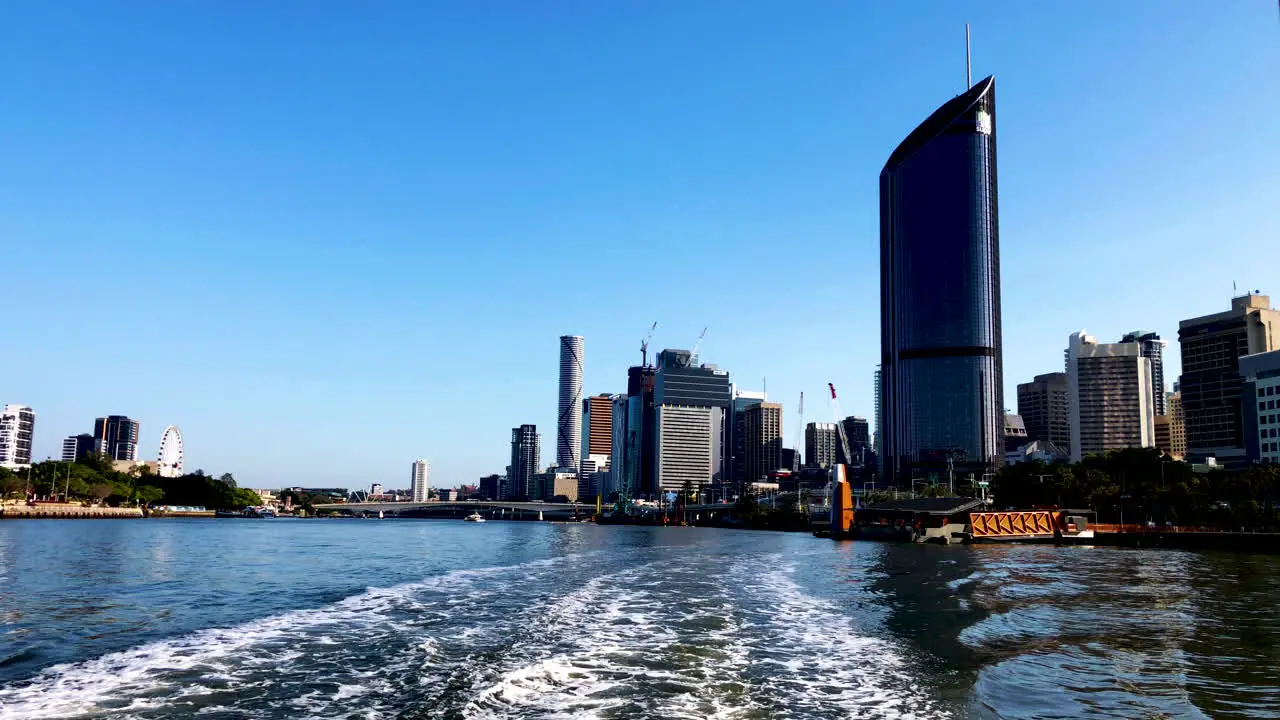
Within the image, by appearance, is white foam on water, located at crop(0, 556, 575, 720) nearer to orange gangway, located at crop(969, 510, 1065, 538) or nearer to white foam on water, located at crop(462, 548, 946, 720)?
white foam on water, located at crop(462, 548, 946, 720)

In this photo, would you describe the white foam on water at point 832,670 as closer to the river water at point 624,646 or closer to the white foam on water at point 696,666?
the white foam on water at point 696,666

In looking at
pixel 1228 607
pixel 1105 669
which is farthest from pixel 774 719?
pixel 1228 607

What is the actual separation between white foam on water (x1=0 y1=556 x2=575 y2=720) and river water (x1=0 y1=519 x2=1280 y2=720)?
0.13 m

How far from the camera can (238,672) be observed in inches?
1183

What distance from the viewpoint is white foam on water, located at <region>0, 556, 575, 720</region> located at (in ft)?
83.1

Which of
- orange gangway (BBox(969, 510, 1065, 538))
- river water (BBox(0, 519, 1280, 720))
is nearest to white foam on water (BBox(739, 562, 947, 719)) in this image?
river water (BBox(0, 519, 1280, 720))

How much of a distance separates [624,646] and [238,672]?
14.6 m

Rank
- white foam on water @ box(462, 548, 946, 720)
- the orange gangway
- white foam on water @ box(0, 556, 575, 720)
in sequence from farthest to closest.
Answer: the orange gangway
white foam on water @ box(462, 548, 946, 720)
white foam on water @ box(0, 556, 575, 720)

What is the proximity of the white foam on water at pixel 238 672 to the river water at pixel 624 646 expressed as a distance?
135 millimetres

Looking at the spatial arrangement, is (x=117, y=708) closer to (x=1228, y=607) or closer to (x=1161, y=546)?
(x=1228, y=607)

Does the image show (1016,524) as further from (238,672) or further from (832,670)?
(238,672)

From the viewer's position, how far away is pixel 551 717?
24.2 m

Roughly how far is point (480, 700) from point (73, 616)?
28.2 meters

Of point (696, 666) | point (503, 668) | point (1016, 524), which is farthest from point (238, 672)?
point (1016, 524)
